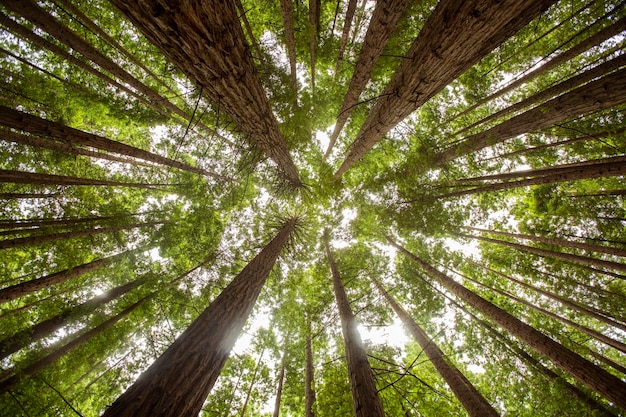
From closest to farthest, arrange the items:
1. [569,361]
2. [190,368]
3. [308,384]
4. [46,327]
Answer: [190,368] < [569,361] < [46,327] < [308,384]

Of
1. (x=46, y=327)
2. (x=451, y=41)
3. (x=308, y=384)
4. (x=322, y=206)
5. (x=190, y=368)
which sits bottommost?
(x=308, y=384)

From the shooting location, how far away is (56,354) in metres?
6.52

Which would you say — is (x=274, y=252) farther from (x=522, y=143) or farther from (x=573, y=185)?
(x=573, y=185)

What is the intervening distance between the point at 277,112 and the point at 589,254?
12516mm

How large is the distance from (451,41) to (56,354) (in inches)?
439

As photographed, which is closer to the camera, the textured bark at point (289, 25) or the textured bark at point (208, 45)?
the textured bark at point (208, 45)

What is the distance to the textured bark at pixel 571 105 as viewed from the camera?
372 centimetres

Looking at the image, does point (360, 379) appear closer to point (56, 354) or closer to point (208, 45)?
point (208, 45)

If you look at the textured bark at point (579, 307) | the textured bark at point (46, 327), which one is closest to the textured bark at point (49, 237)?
the textured bark at point (46, 327)

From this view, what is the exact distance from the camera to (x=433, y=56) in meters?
2.97

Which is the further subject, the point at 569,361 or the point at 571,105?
the point at 569,361

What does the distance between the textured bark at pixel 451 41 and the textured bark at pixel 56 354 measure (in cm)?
933

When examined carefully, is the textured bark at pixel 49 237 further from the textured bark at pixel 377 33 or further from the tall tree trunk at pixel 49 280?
the textured bark at pixel 377 33

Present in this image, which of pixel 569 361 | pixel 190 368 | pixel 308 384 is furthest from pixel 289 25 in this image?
pixel 308 384
